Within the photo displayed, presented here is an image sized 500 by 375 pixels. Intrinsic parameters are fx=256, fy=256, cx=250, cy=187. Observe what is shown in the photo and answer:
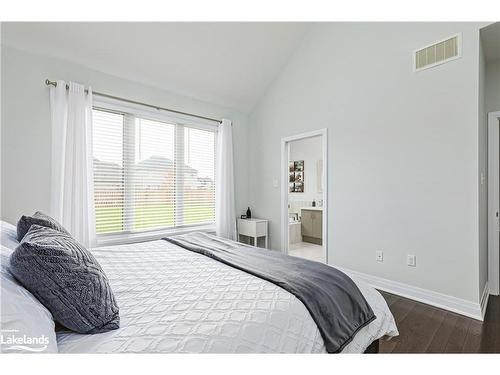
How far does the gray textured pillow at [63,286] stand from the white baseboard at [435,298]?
6.01 ft

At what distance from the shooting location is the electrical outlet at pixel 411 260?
2.67 metres

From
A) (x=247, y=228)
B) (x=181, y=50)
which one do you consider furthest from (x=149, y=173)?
(x=247, y=228)

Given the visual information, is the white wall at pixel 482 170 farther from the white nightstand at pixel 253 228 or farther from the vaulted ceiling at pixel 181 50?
the white nightstand at pixel 253 228

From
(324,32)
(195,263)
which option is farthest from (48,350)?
(324,32)

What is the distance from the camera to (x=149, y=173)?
3477mm

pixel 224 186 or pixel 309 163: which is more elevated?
pixel 309 163

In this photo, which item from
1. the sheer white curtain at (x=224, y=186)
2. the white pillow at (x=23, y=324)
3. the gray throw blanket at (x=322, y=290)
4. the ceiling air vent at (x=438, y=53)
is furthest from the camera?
the sheer white curtain at (x=224, y=186)

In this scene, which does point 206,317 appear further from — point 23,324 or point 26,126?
point 26,126

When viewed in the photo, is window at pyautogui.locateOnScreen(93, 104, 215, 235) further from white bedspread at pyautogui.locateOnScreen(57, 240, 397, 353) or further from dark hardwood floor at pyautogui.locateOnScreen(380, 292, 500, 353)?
dark hardwood floor at pyautogui.locateOnScreen(380, 292, 500, 353)

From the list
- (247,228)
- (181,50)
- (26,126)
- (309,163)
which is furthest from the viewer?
(309,163)

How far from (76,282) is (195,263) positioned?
34.1 inches

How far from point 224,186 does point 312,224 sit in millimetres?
2306

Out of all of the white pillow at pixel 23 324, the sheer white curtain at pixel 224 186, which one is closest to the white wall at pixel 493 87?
the sheer white curtain at pixel 224 186

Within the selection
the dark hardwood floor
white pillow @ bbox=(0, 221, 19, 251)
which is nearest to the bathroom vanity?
the dark hardwood floor
